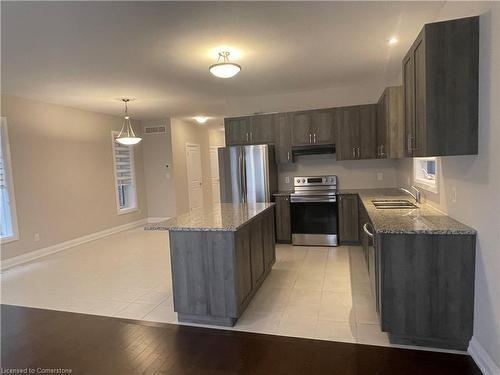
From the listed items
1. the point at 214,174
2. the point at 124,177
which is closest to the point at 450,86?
the point at 124,177

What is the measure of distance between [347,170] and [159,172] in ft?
15.1

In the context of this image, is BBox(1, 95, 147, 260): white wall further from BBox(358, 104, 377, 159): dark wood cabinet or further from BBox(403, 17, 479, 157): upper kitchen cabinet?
BBox(403, 17, 479, 157): upper kitchen cabinet

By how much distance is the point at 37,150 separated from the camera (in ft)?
16.9

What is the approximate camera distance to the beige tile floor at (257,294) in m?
2.69

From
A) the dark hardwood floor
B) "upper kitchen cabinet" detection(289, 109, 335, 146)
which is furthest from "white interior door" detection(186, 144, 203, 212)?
the dark hardwood floor

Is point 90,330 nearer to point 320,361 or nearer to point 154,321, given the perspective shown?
point 154,321

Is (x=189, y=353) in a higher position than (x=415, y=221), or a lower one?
lower

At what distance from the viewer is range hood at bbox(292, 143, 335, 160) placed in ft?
17.0

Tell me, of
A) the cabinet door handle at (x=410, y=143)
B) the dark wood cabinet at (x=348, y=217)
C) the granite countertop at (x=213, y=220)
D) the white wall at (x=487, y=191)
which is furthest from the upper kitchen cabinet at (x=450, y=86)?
the dark wood cabinet at (x=348, y=217)

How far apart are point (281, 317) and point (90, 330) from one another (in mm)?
1688

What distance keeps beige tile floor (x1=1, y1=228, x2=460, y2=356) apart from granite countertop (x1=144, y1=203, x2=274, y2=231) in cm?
88

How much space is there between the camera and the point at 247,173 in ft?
16.9

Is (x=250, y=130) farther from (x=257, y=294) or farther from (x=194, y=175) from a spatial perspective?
(x=194, y=175)

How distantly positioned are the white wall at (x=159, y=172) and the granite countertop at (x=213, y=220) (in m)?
4.39
